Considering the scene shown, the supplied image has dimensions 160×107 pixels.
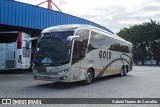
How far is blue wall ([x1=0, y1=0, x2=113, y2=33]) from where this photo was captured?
21.5 metres

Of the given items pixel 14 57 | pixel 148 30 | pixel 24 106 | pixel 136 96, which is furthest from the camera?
pixel 148 30

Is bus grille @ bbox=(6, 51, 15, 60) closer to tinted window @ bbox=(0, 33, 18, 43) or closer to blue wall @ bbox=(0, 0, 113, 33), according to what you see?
tinted window @ bbox=(0, 33, 18, 43)

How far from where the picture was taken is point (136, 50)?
82375 millimetres

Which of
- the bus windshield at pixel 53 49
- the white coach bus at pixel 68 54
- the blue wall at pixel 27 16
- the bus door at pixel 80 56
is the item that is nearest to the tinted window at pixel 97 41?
the white coach bus at pixel 68 54

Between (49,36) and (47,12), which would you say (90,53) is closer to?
(49,36)

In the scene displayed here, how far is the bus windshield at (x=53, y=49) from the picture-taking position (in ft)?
45.6

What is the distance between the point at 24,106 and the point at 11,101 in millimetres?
993

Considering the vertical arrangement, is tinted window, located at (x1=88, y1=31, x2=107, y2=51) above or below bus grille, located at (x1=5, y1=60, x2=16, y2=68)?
above

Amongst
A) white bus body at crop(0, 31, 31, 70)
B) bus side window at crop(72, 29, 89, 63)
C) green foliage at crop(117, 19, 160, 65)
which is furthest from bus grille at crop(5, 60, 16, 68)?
green foliage at crop(117, 19, 160, 65)

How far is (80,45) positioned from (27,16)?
30.6 feet

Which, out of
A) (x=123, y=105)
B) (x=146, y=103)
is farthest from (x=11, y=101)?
(x=146, y=103)

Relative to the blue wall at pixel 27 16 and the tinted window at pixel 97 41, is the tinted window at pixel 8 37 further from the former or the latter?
the tinted window at pixel 97 41

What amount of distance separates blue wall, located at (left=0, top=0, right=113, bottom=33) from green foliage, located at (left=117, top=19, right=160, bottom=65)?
183 feet

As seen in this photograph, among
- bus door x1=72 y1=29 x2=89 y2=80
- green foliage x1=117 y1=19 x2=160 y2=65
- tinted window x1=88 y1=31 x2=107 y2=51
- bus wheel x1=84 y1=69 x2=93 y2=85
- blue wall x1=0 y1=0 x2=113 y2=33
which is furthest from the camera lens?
green foliage x1=117 y1=19 x2=160 y2=65
